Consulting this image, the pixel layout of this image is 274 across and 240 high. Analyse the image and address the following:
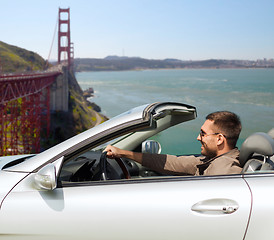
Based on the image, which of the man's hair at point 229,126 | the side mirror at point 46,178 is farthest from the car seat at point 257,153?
the side mirror at point 46,178

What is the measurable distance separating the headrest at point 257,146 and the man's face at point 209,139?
192mm

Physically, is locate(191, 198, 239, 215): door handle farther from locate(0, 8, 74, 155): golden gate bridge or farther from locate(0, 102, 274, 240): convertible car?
locate(0, 8, 74, 155): golden gate bridge

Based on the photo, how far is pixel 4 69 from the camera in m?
74.3

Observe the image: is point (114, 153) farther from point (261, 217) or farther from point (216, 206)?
point (261, 217)

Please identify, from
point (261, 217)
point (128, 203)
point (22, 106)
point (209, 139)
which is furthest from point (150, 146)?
point (22, 106)

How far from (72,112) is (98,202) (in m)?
50.9

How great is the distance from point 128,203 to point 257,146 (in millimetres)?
881

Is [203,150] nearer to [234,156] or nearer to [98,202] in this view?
[234,156]

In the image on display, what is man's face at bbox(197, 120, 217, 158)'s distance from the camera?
7.24 feet

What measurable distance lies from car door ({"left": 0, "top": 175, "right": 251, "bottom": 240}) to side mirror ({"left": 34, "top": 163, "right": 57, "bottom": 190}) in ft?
0.26

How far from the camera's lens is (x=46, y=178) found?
171cm

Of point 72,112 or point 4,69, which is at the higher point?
point 4,69

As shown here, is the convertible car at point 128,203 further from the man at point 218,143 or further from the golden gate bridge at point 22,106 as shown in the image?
the golden gate bridge at point 22,106

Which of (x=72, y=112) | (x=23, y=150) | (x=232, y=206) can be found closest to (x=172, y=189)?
(x=232, y=206)
